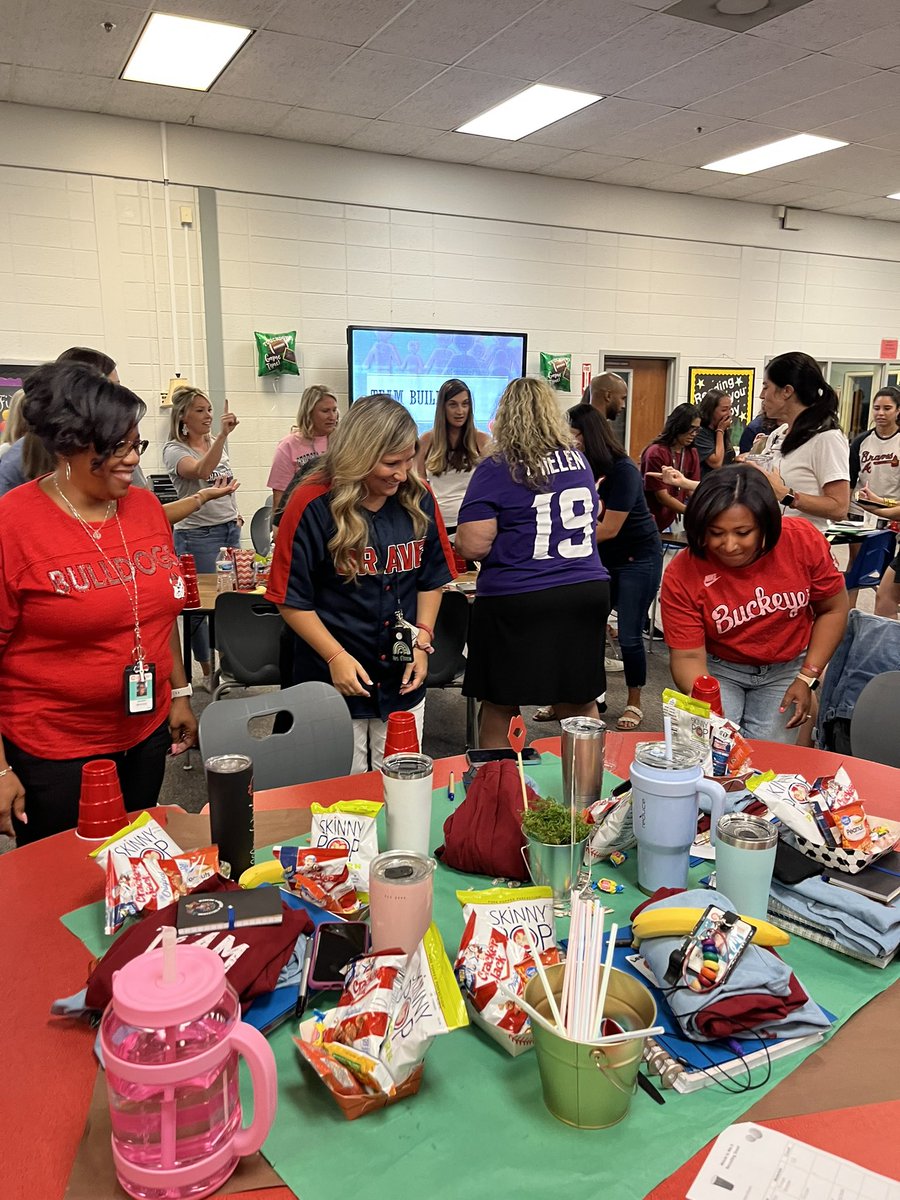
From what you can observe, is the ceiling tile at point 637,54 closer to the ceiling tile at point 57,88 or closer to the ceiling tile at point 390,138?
the ceiling tile at point 390,138

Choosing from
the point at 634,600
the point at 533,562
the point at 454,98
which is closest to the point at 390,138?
the point at 454,98

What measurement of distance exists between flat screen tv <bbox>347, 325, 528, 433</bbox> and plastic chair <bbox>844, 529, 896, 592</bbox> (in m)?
2.88

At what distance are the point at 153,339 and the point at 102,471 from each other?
4.55m

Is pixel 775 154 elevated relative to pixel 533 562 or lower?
elevated

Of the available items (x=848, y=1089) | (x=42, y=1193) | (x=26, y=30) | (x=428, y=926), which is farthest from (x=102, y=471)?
(x=26, y=30)

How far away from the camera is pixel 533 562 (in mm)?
2768

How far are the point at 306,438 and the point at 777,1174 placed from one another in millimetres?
4858

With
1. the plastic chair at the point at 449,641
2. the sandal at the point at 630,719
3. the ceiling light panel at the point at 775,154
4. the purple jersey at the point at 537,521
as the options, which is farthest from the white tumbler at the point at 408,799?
the ceiling light panel at the point at 775,154

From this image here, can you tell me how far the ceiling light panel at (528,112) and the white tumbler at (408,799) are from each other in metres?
4.94

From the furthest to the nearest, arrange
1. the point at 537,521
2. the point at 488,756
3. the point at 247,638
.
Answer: the point at 247,638, the point at 537,521, the point at 488,756

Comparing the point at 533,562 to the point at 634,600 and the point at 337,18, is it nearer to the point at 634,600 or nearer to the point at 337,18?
the point at 634,600

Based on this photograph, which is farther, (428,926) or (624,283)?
(624,283)

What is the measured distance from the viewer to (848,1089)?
924 millimetres

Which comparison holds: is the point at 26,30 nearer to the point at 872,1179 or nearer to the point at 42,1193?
the point at 42,1193
